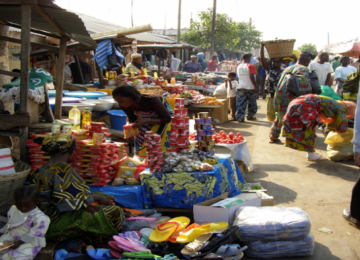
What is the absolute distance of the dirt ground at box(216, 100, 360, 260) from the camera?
363 centimetres

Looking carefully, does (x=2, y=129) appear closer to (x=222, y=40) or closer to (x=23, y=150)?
(x=23, y=150)

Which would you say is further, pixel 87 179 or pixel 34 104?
pixel 34 104

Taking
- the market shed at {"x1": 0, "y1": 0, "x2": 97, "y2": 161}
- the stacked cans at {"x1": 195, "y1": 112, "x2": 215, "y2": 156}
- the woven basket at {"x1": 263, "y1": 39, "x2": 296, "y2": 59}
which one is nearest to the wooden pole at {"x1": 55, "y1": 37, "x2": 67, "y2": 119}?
the market shed at {"x1": 0, "y1": 0, "x2": 97, "y2": 161}

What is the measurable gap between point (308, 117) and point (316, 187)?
1382 millimetres

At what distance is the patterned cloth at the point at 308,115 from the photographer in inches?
242

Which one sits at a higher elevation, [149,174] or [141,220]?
[149,174]

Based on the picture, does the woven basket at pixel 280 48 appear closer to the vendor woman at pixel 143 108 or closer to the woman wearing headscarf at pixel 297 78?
the woman wearing headscarf at pixel 297 78

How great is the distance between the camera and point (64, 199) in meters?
2.95

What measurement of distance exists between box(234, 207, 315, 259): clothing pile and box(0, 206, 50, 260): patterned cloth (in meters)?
1.79

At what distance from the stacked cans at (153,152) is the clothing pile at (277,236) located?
1198 mm

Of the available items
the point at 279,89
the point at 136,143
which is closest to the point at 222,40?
the point at 279,89

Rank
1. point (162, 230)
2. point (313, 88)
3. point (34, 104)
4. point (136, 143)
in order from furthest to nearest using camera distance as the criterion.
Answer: point (313, 88) → point (136, 143) → point (34, 104) → point (162, 230)

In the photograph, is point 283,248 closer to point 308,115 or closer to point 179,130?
point 179,130

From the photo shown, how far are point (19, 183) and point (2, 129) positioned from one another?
72 cm
